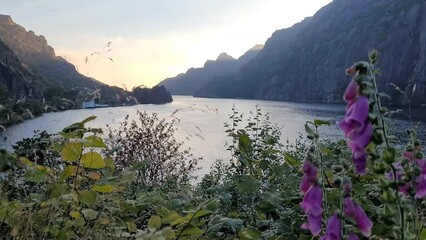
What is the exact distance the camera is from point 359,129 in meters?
1.22

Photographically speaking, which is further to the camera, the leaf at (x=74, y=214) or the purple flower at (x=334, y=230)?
the leaf at (x=74, y=214)

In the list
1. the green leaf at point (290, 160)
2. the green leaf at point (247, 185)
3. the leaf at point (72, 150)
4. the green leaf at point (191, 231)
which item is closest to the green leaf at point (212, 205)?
the green leaf at point (191, 231)

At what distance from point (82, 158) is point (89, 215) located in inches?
12.2

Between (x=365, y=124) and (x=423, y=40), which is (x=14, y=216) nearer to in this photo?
(x=365, y=124)

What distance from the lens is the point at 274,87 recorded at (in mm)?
199000

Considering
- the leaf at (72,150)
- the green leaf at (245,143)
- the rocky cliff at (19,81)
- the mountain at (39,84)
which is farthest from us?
the rocky cliff at (19,81)

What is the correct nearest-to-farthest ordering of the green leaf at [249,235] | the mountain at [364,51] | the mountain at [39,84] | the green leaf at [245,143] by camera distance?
the green leaf at [249,235] < the green leaf at [245,143] < the mountain at [39,84] < the mountain at [364,51]

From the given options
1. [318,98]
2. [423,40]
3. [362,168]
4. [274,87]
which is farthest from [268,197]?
[274,87]

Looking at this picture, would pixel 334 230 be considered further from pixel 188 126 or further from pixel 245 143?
pixel 188 126

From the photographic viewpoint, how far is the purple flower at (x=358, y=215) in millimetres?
1348

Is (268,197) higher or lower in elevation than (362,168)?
lower

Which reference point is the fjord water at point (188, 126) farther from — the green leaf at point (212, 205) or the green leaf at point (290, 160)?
the green leaf at point (212, 205)

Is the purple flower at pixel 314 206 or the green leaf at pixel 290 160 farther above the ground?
the purple flower at pixel 314 206

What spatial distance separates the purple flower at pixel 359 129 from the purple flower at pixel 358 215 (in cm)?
18
